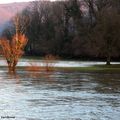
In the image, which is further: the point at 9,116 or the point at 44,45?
the point at 44,45

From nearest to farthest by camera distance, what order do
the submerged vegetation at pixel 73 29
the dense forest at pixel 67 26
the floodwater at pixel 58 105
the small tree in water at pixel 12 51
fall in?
the floodwater at pixel 58 105
the small tree in water at pixel 12 51
the submerged vegetation at pixel 73 29
the dense forest at pixel 67 26

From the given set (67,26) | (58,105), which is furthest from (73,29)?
(58,105)

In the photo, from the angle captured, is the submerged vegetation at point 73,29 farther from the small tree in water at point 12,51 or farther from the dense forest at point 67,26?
the small tree in water at point 12,51

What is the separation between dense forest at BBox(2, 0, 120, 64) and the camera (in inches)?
3964

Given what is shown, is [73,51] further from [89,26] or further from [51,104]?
[51,104]

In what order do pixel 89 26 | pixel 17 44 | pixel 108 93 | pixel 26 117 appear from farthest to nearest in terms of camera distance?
pixel 89 26 → pixel 17 44 → pixel 108 93 → pixel 26 117

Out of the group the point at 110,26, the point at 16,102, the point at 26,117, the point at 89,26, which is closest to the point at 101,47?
the point at 110,26

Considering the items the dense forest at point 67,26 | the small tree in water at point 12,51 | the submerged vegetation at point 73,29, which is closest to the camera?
the small tree in water at point 12,51

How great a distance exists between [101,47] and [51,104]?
2099 inches

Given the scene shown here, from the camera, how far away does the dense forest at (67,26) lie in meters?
101

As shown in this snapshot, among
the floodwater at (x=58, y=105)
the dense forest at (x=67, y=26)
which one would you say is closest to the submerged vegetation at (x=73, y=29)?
the dense forest at (x=67, y=26)

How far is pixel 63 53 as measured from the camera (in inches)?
4742

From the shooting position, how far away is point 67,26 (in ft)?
412

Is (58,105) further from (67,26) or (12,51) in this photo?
(67,26)
